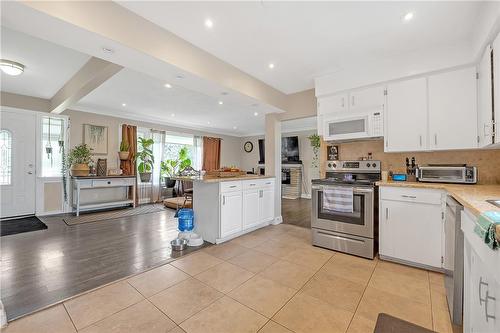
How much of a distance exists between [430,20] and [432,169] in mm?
1647

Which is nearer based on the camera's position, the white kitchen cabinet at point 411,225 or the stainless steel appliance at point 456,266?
the stainless steel appliance at point 456,266

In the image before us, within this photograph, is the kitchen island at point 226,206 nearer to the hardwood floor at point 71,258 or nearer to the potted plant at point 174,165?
the hardwood floor at point 71,258

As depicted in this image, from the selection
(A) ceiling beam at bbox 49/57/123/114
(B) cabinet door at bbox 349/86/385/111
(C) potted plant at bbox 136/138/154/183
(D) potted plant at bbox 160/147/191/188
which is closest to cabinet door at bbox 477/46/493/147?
(B) cabinet door at bbox 349/86/385/111

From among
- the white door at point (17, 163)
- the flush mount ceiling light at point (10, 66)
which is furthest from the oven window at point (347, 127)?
the white door at point (17, 163)

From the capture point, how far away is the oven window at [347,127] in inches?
117

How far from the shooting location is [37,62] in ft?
10.5

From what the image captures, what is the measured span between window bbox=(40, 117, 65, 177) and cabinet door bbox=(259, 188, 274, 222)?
4.98 m

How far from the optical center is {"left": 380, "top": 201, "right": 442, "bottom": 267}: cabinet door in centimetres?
230

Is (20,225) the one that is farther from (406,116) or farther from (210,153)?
(406,116)

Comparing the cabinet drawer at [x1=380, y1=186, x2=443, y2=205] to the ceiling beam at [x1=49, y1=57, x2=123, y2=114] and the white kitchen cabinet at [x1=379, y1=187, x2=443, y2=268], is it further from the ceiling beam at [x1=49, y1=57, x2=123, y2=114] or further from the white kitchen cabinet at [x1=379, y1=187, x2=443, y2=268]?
the ceiling beam at [x1=49, y1=57, x2=123, y2=114]

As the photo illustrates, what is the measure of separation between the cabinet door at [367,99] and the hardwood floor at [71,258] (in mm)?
3112

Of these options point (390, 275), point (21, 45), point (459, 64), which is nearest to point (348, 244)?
point (390, 275)

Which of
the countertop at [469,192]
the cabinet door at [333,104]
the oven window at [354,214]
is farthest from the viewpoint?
the cabinet door at [333,104]

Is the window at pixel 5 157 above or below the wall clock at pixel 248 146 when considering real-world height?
below
